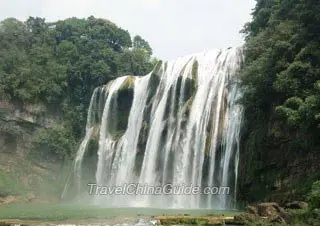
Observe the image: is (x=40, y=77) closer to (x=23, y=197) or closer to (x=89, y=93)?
(x=89, y=93)

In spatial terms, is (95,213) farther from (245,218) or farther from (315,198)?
(315,198)

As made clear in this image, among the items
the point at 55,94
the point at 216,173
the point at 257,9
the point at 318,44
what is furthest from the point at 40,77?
the point at 318,44

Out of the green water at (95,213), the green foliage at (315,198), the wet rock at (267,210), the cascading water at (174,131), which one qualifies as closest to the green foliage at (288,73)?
the cascading water at (174,131)

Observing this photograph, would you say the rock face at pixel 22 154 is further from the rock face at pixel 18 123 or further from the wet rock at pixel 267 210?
the wet rock at pixel 267 210

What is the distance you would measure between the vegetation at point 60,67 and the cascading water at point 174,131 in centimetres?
409

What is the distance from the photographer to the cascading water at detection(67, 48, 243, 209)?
83.7ft

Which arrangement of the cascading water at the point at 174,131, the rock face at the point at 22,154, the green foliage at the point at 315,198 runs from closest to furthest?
the green foliage at the point at 315,198, the cascading water at the point at 174,131, the rock face at the point at 22,154

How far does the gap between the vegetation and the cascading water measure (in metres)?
4.09

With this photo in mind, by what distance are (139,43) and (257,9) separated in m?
34.7

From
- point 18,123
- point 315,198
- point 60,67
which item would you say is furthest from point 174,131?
point 60,67

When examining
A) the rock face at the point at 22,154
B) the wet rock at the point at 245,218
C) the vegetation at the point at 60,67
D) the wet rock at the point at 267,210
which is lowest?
the wet rock at the point at 245,218

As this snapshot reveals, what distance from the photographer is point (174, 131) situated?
1155 inches

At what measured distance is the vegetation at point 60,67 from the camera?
40.7 meters

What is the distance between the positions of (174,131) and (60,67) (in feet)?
62.5
